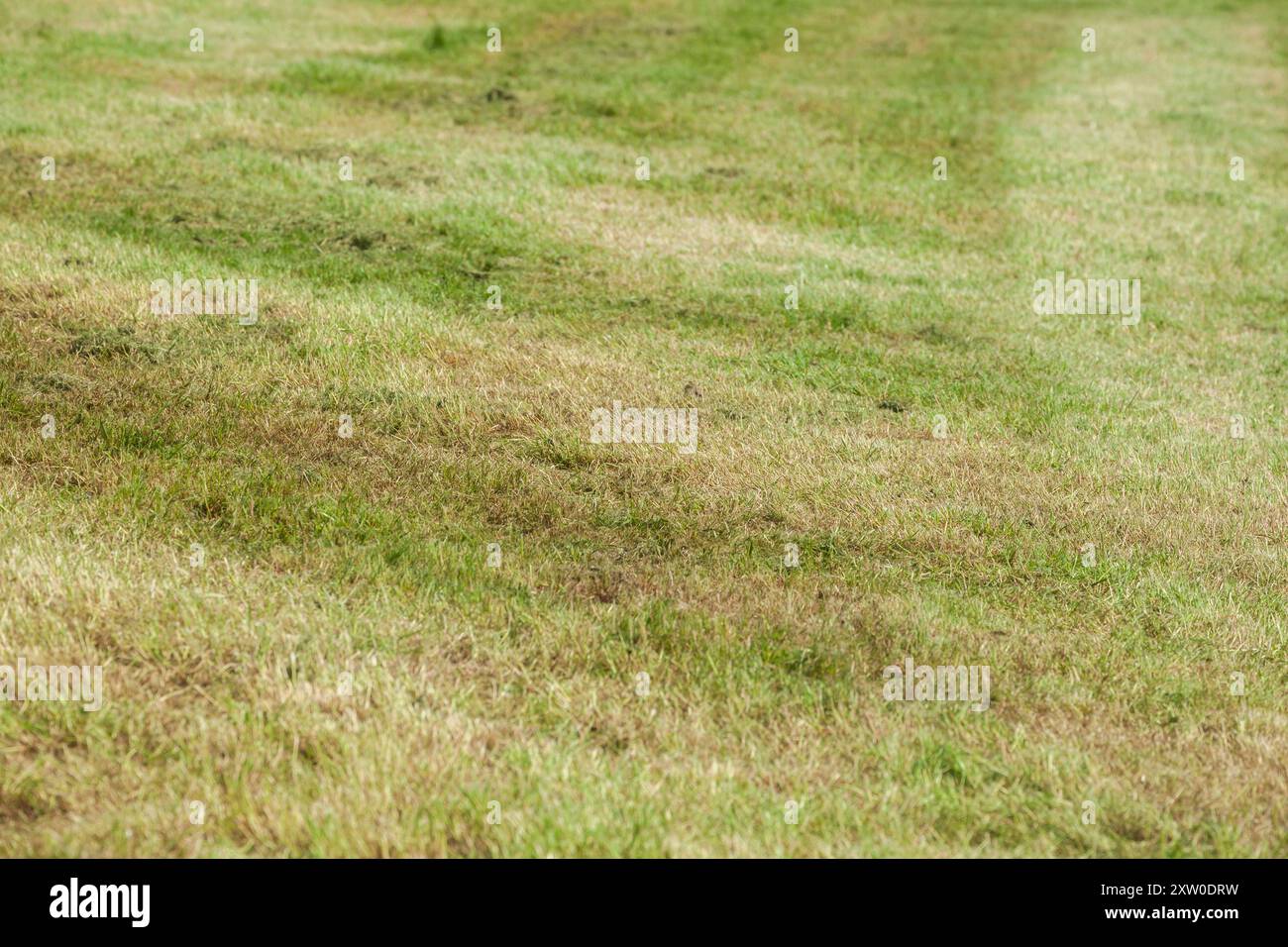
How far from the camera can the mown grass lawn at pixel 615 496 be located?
4652 millimetres

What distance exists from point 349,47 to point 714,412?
15.0 m

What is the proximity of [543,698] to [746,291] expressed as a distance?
6725 millimetres

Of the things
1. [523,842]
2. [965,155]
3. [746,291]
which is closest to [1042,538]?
[523,842]

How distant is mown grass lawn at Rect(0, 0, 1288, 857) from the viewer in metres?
4.65

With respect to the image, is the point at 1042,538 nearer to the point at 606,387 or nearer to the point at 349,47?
the point at 606,387

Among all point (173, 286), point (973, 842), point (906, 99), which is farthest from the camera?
point (906, 99)

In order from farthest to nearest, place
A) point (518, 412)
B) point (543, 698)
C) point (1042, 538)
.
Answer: point (518, 412) < point (1042, 538) < point (543, 698)

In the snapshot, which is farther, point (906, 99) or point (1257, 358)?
point (906, 99)

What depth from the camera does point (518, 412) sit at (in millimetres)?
8133

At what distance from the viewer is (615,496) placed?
7160 millimetres

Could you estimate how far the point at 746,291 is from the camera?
11.3 m

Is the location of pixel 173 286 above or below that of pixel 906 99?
below
